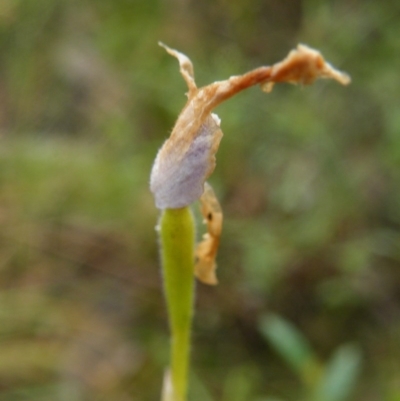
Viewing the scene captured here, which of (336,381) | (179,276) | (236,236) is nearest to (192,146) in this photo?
(179,276)

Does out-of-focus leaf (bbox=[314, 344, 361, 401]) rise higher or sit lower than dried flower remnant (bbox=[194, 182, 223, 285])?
higher

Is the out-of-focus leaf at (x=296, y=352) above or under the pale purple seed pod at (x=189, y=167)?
above

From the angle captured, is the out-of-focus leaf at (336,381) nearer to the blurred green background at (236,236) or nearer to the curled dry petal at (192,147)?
the blurred green background at (236,236)

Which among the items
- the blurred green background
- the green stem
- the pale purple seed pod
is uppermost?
the blurred green background

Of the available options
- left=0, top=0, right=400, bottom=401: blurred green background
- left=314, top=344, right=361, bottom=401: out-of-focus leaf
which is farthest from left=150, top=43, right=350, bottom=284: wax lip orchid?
left=0, top=0, right=400, bottom=401: blurred green background

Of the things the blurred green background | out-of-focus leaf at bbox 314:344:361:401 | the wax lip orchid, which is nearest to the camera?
the wax lip orchid

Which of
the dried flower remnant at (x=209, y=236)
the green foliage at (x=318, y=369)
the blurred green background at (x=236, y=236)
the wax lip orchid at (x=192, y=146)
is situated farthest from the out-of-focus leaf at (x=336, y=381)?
the wax lip orchid at (x=192, y=146)

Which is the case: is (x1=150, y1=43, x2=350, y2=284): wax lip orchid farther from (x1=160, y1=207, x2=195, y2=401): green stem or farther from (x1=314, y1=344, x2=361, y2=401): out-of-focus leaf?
(x1=314, y1=344, x2=361, y2=401): out-of-focus leaf
